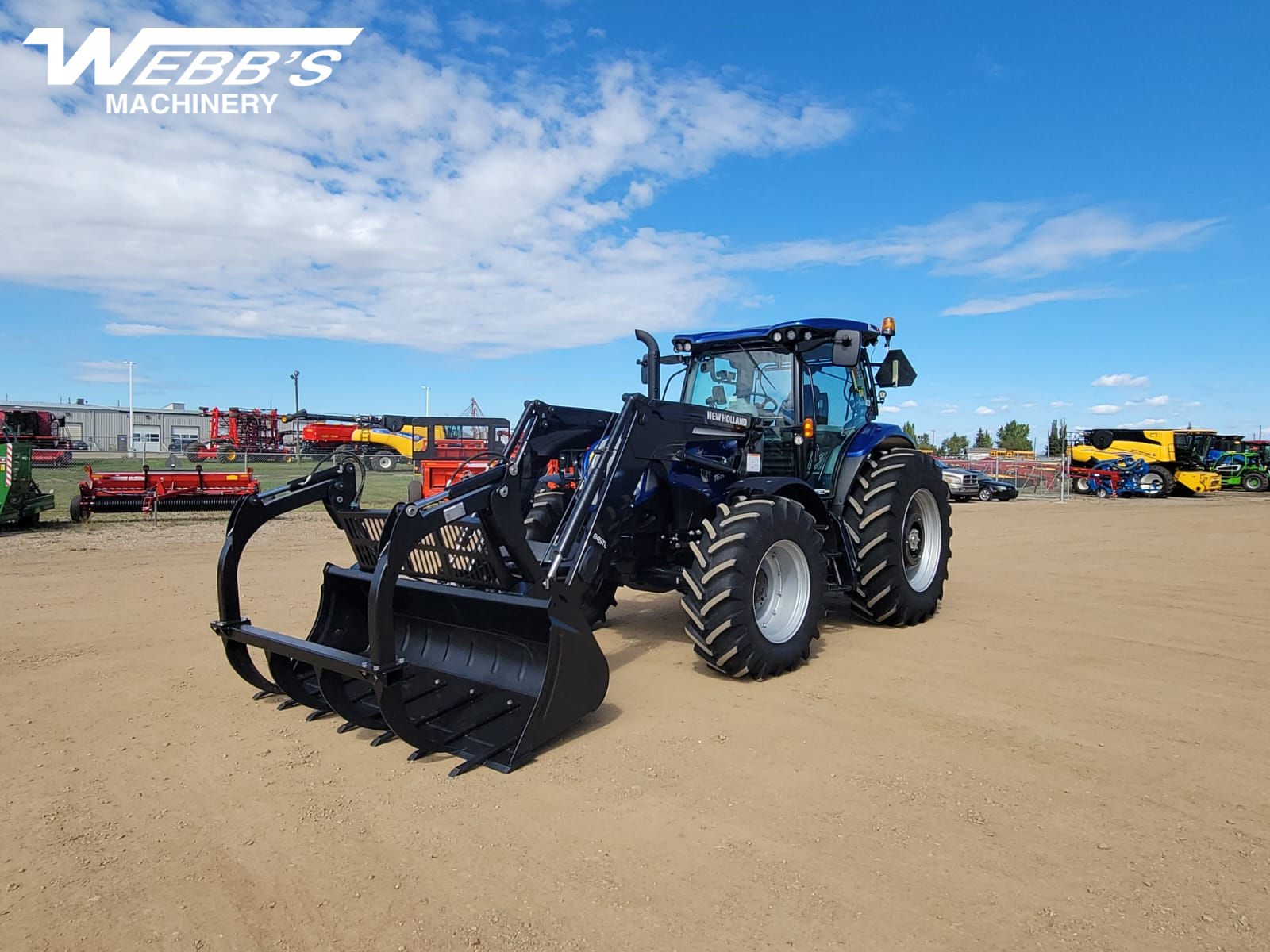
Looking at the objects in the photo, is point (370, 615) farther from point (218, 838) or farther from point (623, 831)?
point (623, 831)

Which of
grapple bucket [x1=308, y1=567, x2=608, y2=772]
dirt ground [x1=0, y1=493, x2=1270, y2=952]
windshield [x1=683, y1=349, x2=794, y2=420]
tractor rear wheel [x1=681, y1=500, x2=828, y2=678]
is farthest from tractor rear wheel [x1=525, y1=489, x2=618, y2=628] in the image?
windshield [x1=683, y1=349, x2=794, y2=420]

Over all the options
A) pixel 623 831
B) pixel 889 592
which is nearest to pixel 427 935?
pixel 623 831

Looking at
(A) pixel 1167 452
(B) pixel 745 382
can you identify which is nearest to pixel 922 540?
(B) pixel 745 382

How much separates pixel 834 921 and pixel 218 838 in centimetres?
245

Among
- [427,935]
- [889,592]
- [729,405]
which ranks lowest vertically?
[427,935]

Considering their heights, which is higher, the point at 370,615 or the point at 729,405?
the point at 729,405

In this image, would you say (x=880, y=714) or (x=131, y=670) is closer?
(x=880, y=714)

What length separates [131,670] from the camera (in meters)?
5.36

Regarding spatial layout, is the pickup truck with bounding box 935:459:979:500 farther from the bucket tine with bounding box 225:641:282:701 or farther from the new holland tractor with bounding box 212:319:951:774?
the bucket tine with bounding box 225:641:282:701

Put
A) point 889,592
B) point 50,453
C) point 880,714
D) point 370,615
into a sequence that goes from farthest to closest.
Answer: point 50,453 → point 889,592 → point 880,714 → point 370,615

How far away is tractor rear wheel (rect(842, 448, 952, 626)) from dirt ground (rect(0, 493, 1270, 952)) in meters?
0.51

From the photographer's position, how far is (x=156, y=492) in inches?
573

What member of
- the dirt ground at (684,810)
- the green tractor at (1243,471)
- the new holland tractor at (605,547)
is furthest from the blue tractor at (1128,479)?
the new holland tractor at (605,547)

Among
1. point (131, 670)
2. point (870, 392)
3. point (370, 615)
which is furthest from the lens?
point (870, 392)
